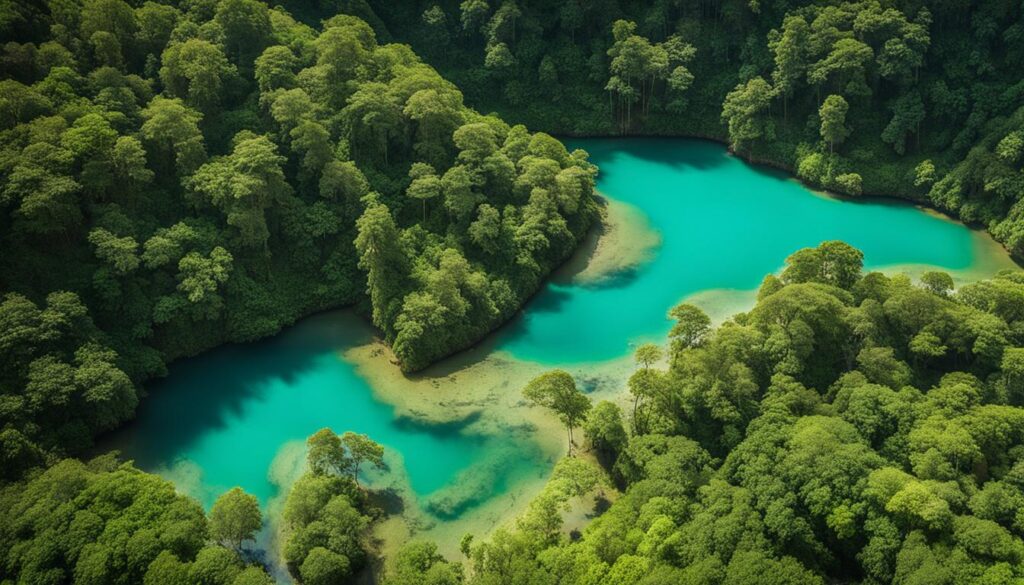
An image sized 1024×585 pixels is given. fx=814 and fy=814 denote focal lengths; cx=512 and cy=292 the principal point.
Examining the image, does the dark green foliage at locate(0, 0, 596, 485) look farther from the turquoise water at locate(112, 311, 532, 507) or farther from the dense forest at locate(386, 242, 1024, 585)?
the dense forest at locate(386, 242, 1024, 585)

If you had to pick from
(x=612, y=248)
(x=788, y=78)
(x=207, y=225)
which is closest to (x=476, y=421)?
(x=612, y=248)

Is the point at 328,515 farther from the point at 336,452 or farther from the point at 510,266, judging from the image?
the point at 510,266

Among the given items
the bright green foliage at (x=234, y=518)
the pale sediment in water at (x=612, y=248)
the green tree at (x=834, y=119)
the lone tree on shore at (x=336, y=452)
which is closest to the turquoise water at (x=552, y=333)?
the pale sediment in water at (x=612, y=248)

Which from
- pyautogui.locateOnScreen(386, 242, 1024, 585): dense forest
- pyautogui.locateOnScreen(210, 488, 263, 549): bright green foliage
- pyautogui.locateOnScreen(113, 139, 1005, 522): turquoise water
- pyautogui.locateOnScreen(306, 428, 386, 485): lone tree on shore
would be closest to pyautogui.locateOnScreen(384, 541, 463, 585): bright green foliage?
pyautogui.locateOnScreen(386, 242, 1024, 585): dense forest

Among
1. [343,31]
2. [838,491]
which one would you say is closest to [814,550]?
[838,491]

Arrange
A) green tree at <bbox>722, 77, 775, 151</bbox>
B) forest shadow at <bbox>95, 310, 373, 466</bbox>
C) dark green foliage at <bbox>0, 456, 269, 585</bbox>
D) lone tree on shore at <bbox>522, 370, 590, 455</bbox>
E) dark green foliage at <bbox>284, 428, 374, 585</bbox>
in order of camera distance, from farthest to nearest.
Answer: green tree at <bbox>722, 77, 775, 151</bbox>, forest shadow at <bbox>95, 310, 373, 466</bbox>, lone tree on shore at <bbox>522, 370, 590, 455</bbox>, dark green foliage at <bbox>284, 428, 374, 585</bbox>, dark green foliage at <bbox>0, 456, 269, 585</bbox>

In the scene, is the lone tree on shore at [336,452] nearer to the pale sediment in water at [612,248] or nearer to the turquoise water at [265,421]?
the turquoise water at [265,421]
